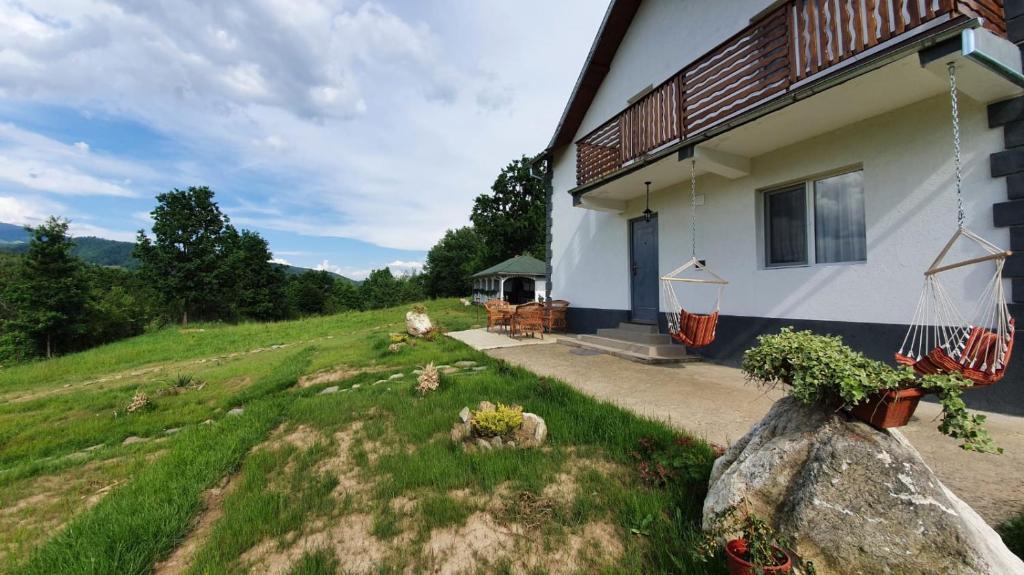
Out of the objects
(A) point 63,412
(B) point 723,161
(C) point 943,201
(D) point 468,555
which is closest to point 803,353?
(D) point 468,555

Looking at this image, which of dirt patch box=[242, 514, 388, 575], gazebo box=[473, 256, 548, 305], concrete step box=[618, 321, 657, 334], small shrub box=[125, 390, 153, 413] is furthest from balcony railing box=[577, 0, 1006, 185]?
gazebo box=[473, 256, 548, 305]

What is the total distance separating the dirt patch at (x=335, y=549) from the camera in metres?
1.92

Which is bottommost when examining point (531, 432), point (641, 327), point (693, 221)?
point (531, 432)

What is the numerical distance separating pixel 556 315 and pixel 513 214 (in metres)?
21.8

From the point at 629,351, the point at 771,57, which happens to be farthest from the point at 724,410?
the point at 771,57

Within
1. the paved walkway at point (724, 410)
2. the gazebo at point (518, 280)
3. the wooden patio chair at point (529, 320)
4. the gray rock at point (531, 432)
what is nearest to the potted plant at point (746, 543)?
the paved walkway at point (724, 410)

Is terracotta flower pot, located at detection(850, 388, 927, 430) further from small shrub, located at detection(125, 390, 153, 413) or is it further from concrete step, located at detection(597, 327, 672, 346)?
small shrub, located at detection(125, 390, 153, 413)

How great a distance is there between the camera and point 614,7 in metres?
8.38

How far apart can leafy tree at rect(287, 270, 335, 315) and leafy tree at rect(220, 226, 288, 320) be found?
137 inches

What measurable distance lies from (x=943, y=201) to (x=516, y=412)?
4991 mm

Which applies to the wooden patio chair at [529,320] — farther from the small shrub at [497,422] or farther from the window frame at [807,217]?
the small shrub at [497,422]

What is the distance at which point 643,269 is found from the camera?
8031 mm

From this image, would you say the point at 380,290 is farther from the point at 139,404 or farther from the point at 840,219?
the point at 840,219

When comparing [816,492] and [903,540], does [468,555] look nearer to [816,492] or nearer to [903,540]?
[816,492]
